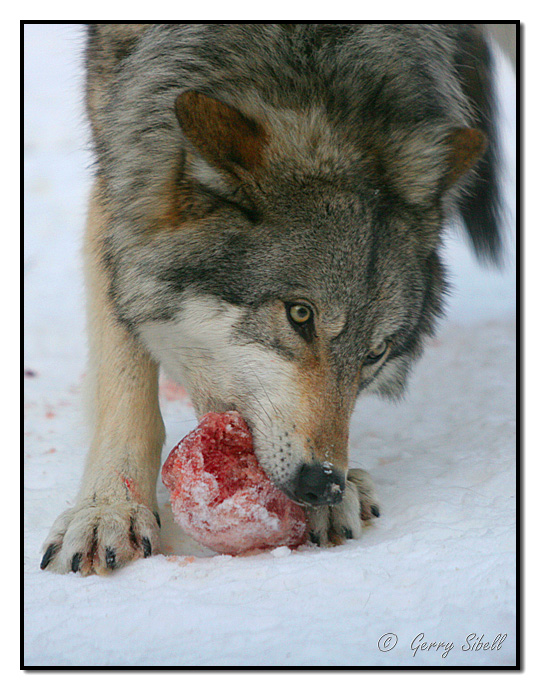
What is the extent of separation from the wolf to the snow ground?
0.51 feet

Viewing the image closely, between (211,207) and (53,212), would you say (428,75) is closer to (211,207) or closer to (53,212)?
(211,207)

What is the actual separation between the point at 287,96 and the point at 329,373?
93 cm

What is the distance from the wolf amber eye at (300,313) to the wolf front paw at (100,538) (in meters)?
0.79

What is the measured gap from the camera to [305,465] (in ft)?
6.97

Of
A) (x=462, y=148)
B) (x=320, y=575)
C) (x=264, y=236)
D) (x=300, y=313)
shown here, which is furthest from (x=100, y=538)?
(x=462, y=148)

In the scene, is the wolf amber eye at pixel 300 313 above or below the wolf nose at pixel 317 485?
above

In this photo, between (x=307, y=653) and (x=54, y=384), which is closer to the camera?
(x=307, y=653)

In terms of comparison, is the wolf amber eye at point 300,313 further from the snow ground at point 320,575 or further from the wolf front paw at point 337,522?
the snow ground at point 320,575

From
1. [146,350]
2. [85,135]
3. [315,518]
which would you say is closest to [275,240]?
[146,350]

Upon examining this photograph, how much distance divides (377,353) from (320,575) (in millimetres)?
779

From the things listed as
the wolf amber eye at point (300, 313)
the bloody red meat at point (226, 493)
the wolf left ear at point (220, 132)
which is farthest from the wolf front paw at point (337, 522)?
the wolf left ear at point (220, 132)

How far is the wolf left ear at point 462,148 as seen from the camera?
8.76 feet

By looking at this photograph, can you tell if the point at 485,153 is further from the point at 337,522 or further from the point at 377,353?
the point at 337,522

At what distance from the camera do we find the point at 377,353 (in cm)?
252
